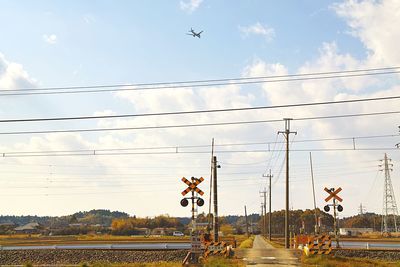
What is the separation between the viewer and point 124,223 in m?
145

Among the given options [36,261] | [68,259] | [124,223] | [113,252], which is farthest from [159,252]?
[124,223]

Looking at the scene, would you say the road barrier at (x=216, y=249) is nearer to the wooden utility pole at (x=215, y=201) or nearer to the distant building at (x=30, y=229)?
the wooden utility pole at (x=215, y=201)

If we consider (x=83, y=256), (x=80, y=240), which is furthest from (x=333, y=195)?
(x=80, y=240)

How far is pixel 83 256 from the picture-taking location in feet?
156

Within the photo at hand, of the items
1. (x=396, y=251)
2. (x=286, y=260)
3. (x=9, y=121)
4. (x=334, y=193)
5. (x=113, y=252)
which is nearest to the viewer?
(x=9, y=121)

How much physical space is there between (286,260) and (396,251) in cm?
1901

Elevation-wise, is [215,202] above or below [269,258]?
above

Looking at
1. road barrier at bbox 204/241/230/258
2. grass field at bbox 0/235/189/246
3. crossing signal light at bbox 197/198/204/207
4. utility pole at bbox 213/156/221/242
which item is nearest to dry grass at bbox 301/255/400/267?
road barrier at bbox 204/241/230/258

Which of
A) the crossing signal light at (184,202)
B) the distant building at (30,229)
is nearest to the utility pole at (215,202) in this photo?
the crossing signal light at (184,202)

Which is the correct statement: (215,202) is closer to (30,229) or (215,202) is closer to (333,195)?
(333,195)

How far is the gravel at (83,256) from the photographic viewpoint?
44406 millimetres

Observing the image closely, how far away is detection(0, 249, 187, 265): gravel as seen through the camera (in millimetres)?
44406

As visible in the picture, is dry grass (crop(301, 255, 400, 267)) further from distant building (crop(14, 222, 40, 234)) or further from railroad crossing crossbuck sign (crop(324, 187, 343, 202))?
distant building (crop(14, 222, 40, 234))

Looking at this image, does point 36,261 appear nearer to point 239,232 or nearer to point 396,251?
point 396,251
